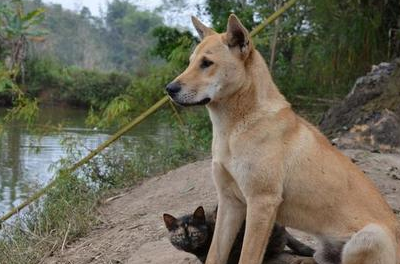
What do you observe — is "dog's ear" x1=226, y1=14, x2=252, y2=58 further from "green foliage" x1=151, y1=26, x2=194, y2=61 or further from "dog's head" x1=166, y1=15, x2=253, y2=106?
"green foliage" x1=151, y1=26, x2=194, y2=61

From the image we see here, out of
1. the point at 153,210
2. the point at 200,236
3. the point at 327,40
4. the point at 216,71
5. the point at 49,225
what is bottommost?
the point at 49,225

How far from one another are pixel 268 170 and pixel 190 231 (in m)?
0.91

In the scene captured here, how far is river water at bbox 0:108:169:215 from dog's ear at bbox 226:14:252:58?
20.1ft

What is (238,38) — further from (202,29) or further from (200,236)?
(200,236)

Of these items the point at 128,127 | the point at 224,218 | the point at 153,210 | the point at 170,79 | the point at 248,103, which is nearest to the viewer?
the point at 248,103

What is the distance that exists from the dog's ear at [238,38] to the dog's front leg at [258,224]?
994 mm

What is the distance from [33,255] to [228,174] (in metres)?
3.45

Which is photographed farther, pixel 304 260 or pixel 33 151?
pixel 33 151

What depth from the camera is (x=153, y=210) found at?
9.09 m

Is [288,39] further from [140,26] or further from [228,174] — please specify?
[140,26]

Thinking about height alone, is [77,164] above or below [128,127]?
below

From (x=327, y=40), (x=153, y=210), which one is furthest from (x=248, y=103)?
(x=327, y=40)

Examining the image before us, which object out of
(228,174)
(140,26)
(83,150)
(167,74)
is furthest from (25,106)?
(140,26)

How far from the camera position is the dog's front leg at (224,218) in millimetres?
5094
